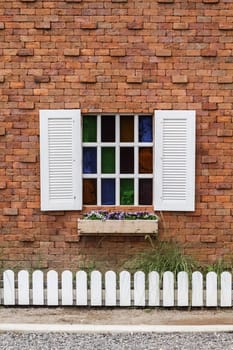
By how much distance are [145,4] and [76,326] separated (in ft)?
14.7

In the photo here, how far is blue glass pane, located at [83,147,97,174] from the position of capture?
8844 mm

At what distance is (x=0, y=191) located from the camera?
8.73m

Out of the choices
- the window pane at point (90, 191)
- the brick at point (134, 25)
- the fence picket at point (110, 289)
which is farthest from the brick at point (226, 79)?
the fence picket at point (110, 289)

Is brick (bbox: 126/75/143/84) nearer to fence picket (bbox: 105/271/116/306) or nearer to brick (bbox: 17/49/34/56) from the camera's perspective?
brick (bbox: 17/49/34/56)

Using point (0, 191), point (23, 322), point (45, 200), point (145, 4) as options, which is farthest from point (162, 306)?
point (145, 4)

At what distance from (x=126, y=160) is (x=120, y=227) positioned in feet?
3.19

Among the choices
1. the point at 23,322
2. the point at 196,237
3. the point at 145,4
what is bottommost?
the point at 23,322

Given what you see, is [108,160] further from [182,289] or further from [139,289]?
[182,289]

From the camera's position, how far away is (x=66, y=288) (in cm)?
714

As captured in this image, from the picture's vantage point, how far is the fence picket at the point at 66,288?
708 centimetres

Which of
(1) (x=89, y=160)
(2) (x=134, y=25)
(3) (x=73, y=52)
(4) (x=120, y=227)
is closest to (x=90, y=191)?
(1) (x=89, y=160)

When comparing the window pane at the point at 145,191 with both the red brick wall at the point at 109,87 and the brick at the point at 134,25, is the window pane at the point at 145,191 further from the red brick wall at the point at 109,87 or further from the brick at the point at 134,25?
the brick at the point at 134,25

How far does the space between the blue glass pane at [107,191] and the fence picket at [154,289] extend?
6.51 ft

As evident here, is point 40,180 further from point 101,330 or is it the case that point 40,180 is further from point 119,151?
point 101,330
